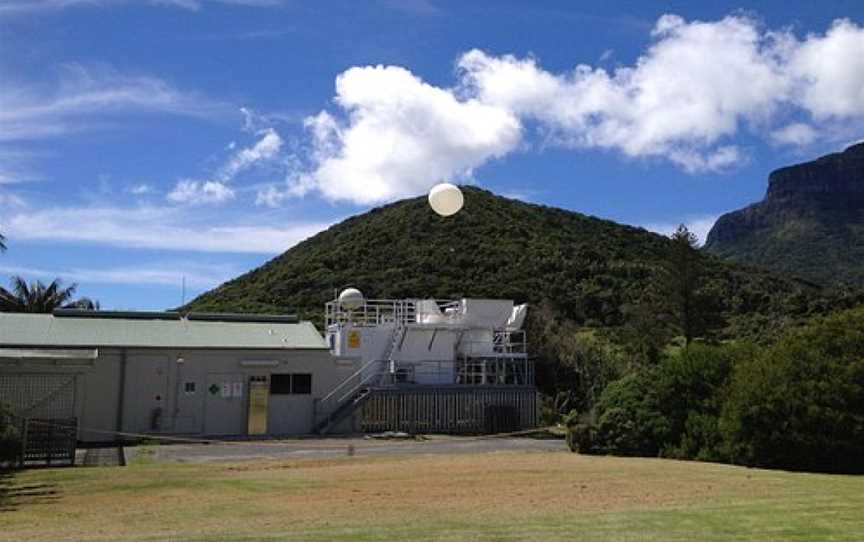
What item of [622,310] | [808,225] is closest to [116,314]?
[622,310]

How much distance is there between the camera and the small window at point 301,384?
1158 inches

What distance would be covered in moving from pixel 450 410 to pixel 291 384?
5537mm

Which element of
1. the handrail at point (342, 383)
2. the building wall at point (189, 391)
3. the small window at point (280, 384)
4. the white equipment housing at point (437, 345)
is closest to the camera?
the building wall at point (189, 391)

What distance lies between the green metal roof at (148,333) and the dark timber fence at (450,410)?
3.05 m

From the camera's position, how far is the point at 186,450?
22734mm

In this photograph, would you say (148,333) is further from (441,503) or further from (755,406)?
(441,503)

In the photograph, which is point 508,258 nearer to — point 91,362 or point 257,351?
point 257,351

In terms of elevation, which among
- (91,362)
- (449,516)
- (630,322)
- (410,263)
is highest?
(410,263)

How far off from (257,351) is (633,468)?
16.5 meters

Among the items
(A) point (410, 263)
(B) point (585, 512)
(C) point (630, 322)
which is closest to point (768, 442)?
(B) point (585, 512)

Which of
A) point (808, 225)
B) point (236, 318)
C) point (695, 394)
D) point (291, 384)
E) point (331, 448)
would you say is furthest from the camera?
point (808, 225)

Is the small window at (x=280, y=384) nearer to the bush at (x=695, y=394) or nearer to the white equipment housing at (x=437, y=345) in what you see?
the white equipment housing at (x=437, y=345)

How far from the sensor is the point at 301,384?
96.8 ft

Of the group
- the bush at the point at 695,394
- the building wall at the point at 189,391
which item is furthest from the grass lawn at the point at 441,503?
the building wall at the point at 189,391
